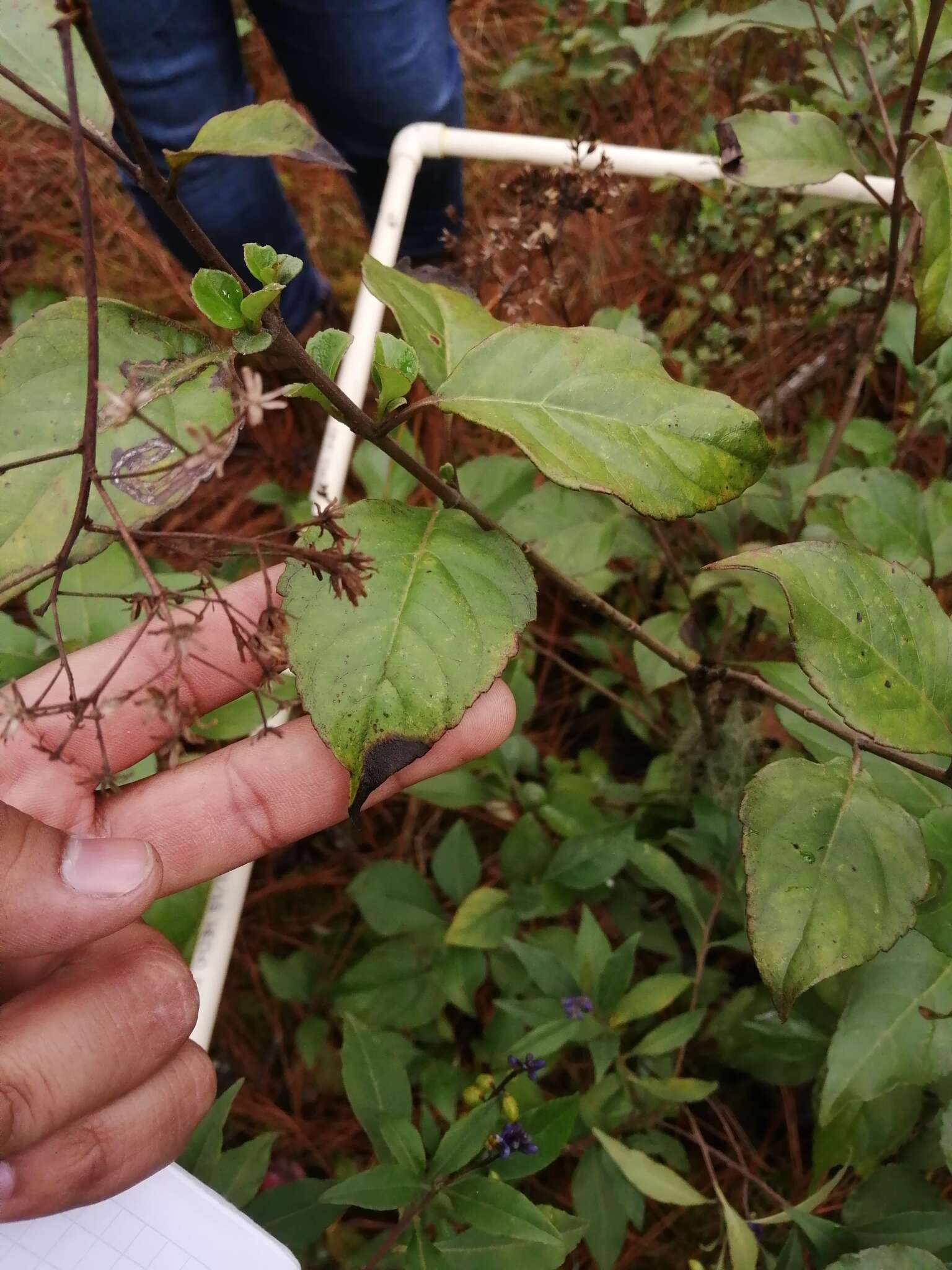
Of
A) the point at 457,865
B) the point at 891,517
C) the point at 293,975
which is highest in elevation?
the point at 891,517

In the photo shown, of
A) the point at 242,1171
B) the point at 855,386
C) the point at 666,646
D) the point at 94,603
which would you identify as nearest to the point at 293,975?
the point at 242,1171

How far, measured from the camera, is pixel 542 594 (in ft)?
6.29

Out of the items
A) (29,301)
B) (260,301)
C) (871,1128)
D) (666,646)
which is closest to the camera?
(260,301)

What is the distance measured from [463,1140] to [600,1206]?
0.32 metres

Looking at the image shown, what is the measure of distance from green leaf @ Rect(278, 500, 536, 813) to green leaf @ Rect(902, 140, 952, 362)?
0.41 metres

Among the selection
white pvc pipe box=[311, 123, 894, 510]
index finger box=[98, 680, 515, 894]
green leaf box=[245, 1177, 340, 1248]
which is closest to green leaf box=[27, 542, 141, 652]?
index finger box=[98, 680, 515, 894]

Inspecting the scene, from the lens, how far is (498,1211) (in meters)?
0.98

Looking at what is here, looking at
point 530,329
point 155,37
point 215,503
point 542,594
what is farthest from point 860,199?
point 215,503

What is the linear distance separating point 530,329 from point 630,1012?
922 millimetres

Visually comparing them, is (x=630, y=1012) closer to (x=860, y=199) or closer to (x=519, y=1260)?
(x=519, y=1260)

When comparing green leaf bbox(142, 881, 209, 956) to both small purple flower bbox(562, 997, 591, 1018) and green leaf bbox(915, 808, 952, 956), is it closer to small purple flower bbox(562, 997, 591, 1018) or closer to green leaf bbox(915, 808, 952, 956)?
small purple flower bbox(562, 997, 591, 1018)

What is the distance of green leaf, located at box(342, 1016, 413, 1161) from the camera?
44.2 inches

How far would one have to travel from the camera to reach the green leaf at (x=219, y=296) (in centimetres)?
66

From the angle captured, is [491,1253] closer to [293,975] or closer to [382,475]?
[293,975]
